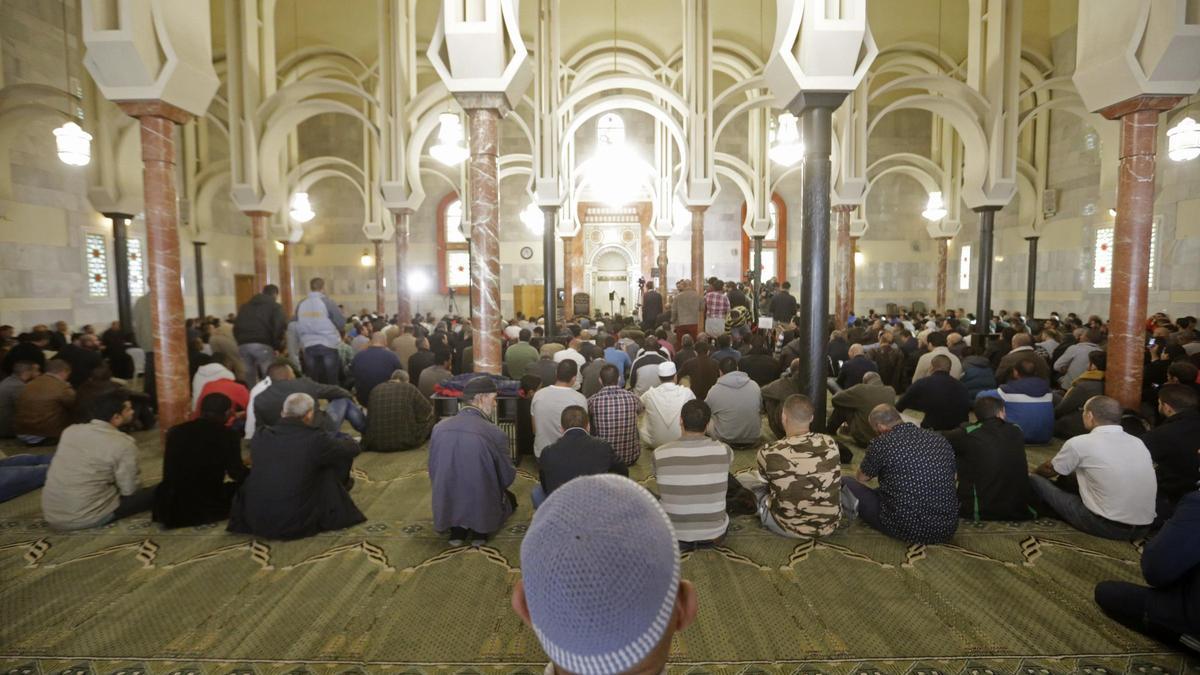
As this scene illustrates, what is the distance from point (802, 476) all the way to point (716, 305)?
6.15 m

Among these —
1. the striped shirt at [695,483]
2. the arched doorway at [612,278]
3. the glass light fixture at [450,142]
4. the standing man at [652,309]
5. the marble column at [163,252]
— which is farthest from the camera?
the arched doorway at [612,278]

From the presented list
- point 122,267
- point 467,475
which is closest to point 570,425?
point 467,475

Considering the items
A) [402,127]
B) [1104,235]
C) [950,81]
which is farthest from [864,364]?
[1104,235]

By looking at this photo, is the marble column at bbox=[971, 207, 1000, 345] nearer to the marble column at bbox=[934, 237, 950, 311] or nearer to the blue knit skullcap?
the marble column at bbox=[934, 237, 950, 311]

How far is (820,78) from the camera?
499cm

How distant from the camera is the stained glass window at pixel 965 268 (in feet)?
56.7

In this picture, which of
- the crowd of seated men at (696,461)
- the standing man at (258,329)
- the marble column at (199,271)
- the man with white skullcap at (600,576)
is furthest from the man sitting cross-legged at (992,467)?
the marble column at (199,271)

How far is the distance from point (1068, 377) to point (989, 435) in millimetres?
4022

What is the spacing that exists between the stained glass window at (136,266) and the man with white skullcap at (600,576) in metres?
14.1

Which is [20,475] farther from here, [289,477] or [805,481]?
[805,481]

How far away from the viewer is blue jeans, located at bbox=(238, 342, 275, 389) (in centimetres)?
679

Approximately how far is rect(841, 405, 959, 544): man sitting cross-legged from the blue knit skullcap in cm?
292

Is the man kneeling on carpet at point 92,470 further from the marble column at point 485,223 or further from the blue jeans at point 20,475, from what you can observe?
the marble column at point 485,223

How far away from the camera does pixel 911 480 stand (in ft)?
10.7
